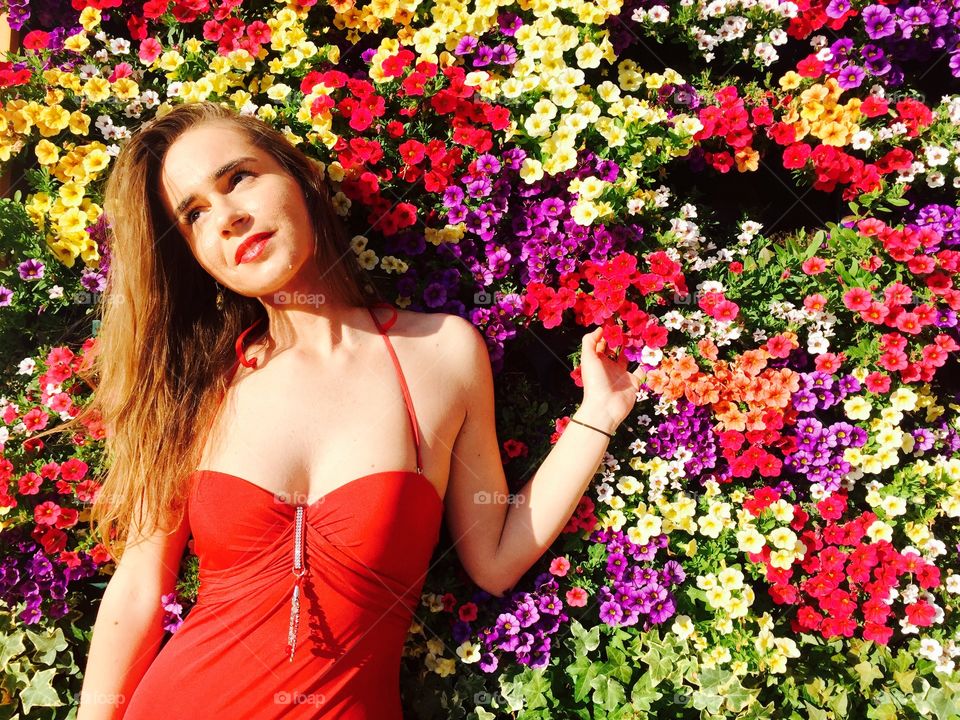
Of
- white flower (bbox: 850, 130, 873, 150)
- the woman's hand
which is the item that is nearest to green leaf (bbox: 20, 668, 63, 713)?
the woman's hand

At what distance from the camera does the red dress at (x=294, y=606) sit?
2045mm

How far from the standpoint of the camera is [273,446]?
2143mm

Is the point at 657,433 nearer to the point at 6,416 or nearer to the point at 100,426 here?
the point at 100,426

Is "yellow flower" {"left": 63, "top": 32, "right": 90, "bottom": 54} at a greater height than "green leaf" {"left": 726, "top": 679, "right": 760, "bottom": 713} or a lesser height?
greater

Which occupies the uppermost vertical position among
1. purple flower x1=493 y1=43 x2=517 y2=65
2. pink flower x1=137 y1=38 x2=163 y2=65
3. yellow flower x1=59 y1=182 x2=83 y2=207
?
→ purple flower x1=493 y1=43 x2=517 y2=65

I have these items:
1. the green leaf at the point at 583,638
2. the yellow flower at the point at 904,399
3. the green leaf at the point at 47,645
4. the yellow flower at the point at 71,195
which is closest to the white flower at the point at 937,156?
the yellow flower at the point at 904,399

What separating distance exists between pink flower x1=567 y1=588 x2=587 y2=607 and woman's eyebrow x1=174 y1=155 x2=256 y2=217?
67.4 inches

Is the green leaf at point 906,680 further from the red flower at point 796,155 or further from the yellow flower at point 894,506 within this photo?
the red flower at point 796,155

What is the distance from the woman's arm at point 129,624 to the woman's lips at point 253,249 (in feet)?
2.86

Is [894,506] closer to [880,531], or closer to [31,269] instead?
[880,531]

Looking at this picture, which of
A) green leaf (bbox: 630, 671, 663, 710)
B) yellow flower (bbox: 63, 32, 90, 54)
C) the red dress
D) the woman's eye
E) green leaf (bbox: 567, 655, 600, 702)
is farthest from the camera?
yellow flower (bbox: 63, 32, 90, 54)

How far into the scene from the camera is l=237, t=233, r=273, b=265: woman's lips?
2094 millimetres

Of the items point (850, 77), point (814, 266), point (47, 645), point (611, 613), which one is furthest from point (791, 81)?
point (47, 645)

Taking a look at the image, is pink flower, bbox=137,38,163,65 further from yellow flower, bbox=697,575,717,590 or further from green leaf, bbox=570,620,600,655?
yellow flower, bbox=697,575,717,590
